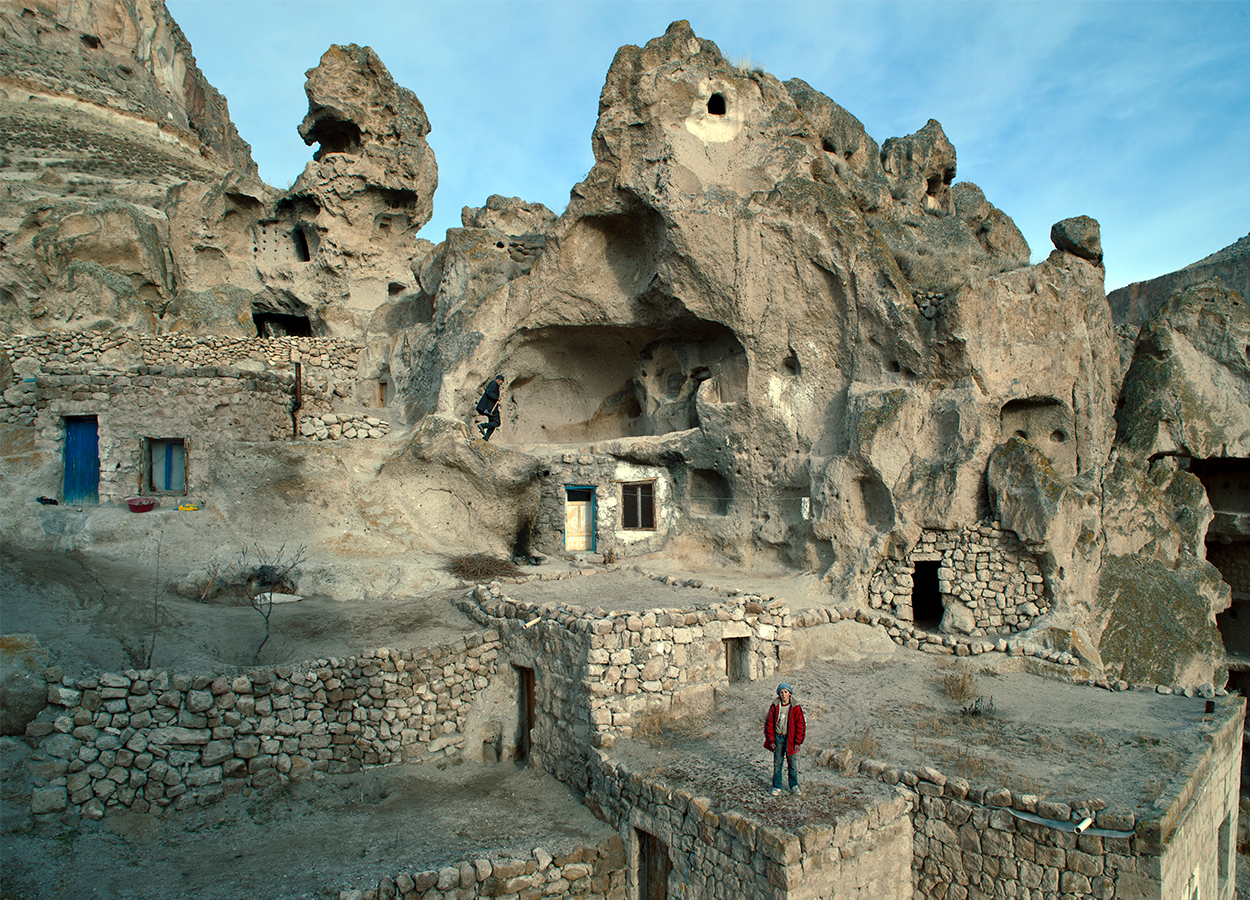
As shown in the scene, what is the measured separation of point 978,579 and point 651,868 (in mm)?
6798

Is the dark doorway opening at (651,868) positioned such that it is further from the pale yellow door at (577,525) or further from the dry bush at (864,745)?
the pale yellow door at (577,525)

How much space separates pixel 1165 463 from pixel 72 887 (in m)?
16.7

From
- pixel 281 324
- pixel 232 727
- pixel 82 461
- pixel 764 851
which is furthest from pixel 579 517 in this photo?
pixel 281 324

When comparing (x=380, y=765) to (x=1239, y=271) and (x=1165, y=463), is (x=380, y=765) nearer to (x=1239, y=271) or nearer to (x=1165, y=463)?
(x=1165, y=463)

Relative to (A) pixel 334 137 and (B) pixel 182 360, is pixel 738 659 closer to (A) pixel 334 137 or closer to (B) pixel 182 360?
(B) pixel 182 360

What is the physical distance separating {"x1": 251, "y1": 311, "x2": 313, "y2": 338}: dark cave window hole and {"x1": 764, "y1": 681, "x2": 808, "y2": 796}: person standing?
53.3ft

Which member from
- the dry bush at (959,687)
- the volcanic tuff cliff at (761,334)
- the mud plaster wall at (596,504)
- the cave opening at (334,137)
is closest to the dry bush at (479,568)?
the volcanic tuff cliff at (761,334)

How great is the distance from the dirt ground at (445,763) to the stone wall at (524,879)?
206 millimetres

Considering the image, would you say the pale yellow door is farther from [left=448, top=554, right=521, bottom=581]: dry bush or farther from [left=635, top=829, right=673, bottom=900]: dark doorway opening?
[left=635, top=829, right=673, bottom=900]: dark doorway opening

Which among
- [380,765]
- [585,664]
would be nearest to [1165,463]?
[585,664]

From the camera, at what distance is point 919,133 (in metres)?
19.3

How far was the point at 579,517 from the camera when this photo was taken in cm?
1389

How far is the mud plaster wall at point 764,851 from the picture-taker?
5734mm

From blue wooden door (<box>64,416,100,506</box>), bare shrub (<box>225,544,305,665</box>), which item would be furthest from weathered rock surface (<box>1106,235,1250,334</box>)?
blue wooden door (<box>64,416,100,506</box>)
